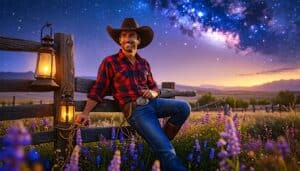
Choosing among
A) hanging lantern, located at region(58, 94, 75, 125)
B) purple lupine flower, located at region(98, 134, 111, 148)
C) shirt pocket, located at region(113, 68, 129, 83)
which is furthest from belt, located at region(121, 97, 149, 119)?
hanging lantern, located at region(58, 94, 75, 125)

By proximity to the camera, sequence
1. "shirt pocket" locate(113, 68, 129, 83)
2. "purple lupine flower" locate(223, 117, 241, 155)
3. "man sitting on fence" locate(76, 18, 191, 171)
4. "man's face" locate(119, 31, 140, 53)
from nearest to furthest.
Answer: "purple lupine flower" locate(223, 117, 241, 155), "man sitting on fence" locate(76, 18, 191, 171), "shirt pocket" locate(113, 68, 129, 83), "man's face" locate(119, 31, 140, 53)

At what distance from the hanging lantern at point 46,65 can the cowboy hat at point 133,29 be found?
3.00 feet

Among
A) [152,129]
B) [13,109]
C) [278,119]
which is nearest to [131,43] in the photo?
[152,129]

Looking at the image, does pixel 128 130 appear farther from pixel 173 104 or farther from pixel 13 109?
pixel 13 109

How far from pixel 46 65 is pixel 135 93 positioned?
113 centimetres

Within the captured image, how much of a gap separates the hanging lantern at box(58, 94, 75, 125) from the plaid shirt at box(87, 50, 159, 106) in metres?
0.33

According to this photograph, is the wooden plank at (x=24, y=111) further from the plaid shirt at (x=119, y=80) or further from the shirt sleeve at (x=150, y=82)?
the shirt sleeve at (x=150, y=82)

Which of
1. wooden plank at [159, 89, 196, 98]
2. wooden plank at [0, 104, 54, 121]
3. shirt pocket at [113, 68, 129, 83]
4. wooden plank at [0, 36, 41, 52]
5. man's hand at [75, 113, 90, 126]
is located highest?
wooden plank at [0, 36, 41, 52]

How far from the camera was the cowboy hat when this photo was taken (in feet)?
18.2

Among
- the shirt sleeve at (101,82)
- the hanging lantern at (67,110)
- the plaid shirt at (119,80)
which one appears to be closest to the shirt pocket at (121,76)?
the plaid shirt at (119,80)

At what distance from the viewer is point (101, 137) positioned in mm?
5605

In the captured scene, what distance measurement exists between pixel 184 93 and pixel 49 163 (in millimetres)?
2951

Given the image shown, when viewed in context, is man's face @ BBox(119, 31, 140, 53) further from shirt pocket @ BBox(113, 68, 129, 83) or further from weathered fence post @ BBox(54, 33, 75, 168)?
weathered fence post @ BBox(54, 33, 75, 168)

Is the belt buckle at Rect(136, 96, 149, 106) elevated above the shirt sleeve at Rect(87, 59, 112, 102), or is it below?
below
